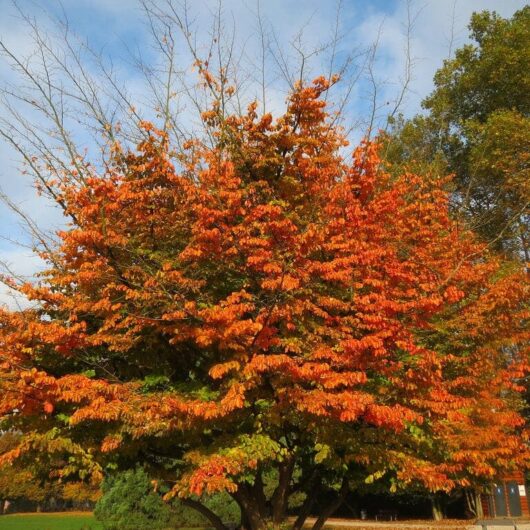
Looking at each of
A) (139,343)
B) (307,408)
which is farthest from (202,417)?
(139,343)

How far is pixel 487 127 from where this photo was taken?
2008 cm

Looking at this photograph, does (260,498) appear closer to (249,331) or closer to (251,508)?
(251,508)

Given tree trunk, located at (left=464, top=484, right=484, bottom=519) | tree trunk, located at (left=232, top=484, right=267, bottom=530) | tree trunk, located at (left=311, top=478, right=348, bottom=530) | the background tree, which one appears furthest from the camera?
tree trunk, located at (left=464, top=484, right=484, bottom=519)

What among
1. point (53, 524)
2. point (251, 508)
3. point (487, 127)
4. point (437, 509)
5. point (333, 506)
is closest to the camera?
point (251, 508)

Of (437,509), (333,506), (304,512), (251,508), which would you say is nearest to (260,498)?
(251,508)

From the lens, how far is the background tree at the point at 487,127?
1878 centimetres

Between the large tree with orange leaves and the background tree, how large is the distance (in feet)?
29.6

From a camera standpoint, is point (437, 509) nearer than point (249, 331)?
No

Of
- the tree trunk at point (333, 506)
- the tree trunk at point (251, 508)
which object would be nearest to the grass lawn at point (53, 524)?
the tree trunk at point (251, 508)

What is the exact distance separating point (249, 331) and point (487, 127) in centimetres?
1625

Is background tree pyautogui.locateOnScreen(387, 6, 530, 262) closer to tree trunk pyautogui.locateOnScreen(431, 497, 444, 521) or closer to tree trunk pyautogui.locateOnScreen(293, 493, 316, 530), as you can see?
tree trunk pyautogui.locateOnScreen(293, 493, 316, 530)

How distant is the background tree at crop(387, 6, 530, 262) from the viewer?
61.6 ft

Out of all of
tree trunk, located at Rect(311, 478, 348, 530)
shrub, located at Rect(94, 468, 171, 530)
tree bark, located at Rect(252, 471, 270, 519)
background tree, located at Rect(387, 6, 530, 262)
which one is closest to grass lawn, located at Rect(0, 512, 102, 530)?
shrub, located at Rect(94, 468, 171, 530)

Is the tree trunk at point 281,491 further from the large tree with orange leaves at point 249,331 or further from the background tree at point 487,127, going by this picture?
the background tree at point 487,127
